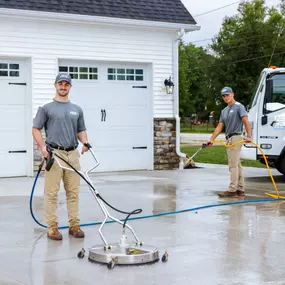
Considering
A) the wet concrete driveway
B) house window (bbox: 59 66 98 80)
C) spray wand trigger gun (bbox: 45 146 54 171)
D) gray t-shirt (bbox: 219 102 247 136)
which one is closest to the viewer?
the wet concrete driveway

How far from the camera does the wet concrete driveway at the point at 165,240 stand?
5781mm

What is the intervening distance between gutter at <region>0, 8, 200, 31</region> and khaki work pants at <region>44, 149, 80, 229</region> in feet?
23.5

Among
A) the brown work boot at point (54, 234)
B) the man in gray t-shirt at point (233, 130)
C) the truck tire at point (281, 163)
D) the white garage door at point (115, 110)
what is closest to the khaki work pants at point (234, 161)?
the man in gray t-shirt at point (233, 130)

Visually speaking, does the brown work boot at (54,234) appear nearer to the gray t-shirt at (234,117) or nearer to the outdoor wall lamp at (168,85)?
the gray t-shirt at (234,117)

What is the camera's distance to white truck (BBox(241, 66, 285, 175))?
13102 millimetres

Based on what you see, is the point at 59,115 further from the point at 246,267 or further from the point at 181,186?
the point at 181,186

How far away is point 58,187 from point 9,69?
7.39 metres

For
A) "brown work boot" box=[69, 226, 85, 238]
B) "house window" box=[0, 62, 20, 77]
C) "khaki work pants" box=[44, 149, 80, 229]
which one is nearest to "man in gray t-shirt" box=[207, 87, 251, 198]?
"khaki work pants" box=[44, 149, 80, 229]

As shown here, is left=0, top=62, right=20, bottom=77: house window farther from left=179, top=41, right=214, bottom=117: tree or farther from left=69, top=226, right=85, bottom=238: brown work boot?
left=179, top=41, right=214, bottom=117: tree

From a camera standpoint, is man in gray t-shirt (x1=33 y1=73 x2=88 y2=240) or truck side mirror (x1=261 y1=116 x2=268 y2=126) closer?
man in gray t-shirt (x1=33 y1=73 x2=88 y2=240)

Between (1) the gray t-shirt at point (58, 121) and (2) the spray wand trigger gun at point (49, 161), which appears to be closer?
(2) the spray wand trigger gun at point (49, 161)

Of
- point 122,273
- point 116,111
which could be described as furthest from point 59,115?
point 116,111

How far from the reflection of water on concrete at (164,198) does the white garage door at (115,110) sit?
3038mm

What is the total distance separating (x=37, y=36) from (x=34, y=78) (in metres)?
A: 0.95
